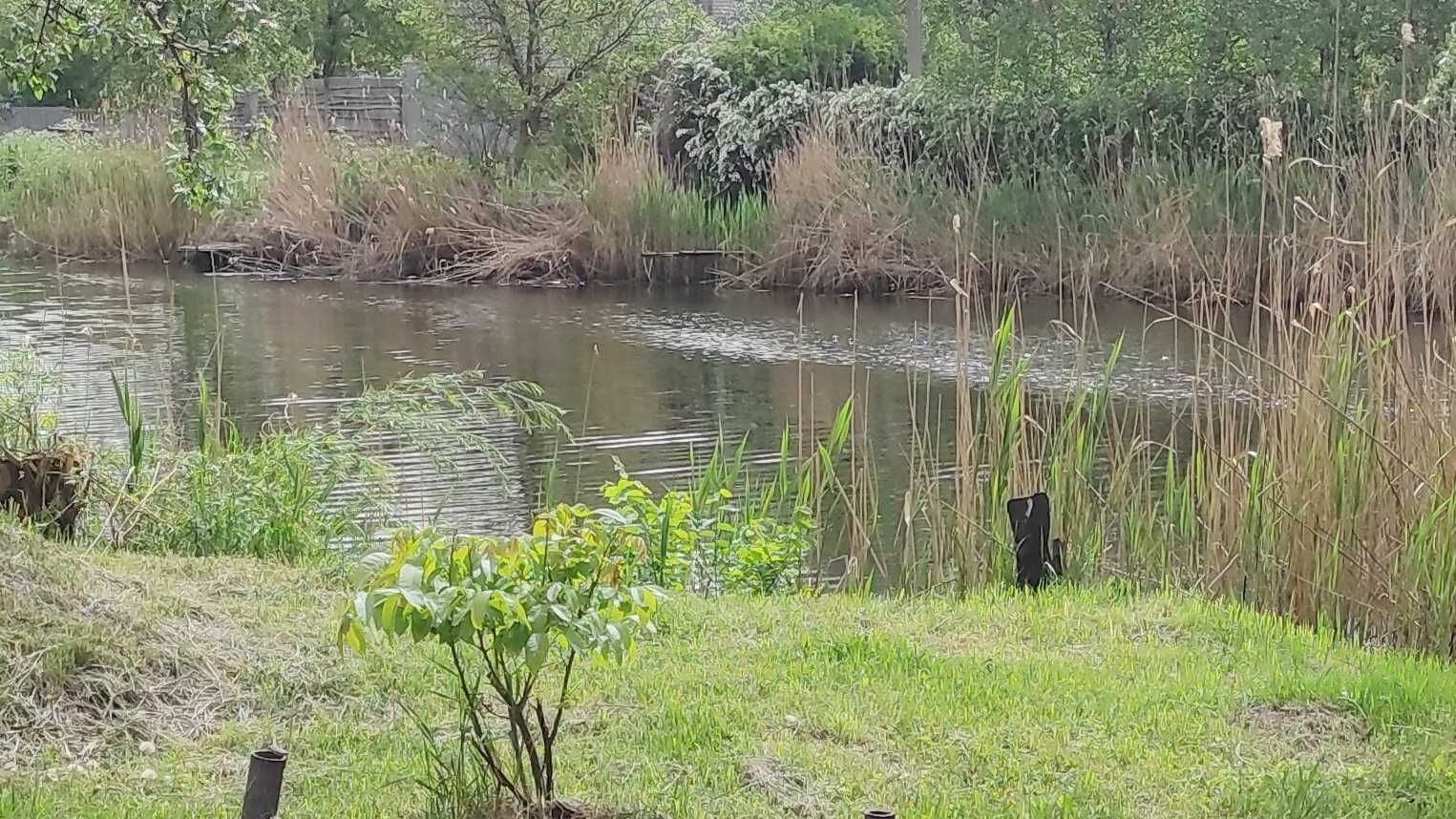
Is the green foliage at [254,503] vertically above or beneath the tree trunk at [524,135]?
beneath

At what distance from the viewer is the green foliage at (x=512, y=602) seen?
100.0 inches

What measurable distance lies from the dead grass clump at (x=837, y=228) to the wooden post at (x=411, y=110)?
6.08 m

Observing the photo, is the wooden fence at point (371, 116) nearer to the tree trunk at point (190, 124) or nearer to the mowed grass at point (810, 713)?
the tree trunk at point (190, 124)

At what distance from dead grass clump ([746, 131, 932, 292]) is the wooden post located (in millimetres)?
6082

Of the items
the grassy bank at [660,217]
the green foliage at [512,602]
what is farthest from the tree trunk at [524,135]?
the green foliage at [512,602]

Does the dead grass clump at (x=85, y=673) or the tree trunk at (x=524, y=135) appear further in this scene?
the tree trunk at (x=524, y=135)

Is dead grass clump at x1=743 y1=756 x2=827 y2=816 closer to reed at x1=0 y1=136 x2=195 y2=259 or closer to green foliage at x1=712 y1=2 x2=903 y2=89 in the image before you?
green foliage at x1=712 y1=2 x2=903 y2=89

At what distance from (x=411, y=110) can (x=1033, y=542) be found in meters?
19.8

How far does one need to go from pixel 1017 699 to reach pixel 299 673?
5.17 ft

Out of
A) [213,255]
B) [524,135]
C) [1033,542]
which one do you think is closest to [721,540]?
[1033,542]

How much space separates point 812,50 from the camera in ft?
65.0

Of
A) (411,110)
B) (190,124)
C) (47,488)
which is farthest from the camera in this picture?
(411,110)

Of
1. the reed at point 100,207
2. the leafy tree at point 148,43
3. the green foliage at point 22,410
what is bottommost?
the green foliage at point 22,410

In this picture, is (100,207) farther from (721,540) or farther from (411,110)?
A: (721,540)
